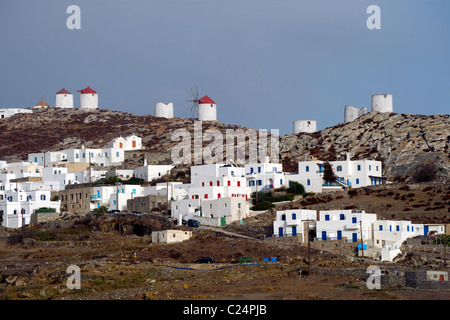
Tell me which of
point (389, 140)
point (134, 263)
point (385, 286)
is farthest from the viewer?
point (389, 140)

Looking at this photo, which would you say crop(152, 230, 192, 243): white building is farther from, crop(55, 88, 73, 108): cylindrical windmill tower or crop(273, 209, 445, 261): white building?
crop(55, 88, 73, 108): cylindrical windmill tower

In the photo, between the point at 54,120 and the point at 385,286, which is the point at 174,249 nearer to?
the point at 385,286

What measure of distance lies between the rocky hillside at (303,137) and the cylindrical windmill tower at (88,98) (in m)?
1.51

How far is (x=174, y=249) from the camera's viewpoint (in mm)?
73875

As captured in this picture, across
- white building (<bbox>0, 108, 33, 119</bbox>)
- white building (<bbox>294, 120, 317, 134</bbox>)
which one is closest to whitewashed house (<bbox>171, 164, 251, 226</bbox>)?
white building (<bbox>294, 120, 317, 134</bbox>)

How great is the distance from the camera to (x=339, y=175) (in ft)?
322

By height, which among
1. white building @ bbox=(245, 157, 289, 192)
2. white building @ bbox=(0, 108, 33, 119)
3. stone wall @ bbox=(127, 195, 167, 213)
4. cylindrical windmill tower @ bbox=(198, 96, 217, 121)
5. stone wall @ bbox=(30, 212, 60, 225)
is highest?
white building @ bbox=(0, 108, 33, 119)

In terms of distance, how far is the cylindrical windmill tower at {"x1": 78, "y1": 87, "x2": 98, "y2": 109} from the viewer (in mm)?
156000

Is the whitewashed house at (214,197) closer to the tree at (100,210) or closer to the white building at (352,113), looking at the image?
the tree at (100,210)

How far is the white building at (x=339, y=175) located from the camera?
96.4m

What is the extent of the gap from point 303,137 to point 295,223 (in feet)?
167

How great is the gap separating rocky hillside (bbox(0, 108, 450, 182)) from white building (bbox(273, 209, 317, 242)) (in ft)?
82.5

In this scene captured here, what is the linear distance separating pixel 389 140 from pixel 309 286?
60.2 meters

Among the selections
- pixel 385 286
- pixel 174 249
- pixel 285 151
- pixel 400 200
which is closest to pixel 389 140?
pixel 285 151
